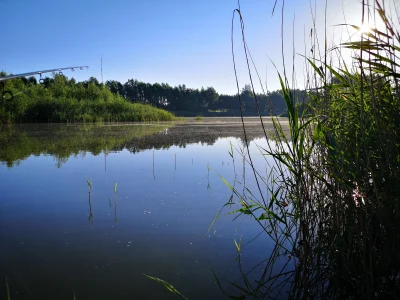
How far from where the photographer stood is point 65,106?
14367 millimetres

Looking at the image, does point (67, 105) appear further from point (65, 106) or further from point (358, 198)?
point (358, 198)

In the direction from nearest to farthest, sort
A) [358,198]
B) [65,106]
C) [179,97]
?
[358,198]
[65,106]
[179,97]

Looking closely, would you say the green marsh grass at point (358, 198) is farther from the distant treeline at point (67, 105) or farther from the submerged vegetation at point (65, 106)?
the submerged vegetation at point (65, 106)

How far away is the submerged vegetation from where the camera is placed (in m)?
13.1

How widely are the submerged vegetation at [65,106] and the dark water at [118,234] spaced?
9607 mm

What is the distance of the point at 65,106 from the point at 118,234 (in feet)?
45.8

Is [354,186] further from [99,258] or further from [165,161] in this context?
[165,161]

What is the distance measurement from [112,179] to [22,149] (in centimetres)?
273

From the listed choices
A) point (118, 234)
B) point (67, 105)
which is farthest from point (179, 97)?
point (118, 234)

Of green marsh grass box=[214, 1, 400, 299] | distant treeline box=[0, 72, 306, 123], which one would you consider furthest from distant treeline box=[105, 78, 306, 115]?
green marsh grass box=[214, 1, 400, 299]

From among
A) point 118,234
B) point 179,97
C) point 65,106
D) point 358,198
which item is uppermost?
point 179,97

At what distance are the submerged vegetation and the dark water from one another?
9607 millimetres

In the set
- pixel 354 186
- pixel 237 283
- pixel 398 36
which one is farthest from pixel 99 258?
pixel 398 36

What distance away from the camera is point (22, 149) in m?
5.05
